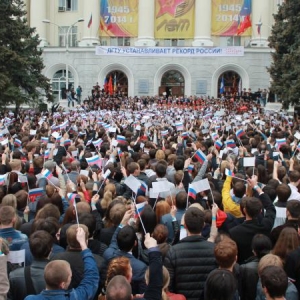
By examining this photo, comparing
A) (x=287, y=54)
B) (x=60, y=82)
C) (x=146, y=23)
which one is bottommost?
(x=60, y=82)

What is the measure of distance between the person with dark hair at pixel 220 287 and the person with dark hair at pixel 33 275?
153 cm

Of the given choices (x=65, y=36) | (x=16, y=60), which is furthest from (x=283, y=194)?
(x=65, y=36)

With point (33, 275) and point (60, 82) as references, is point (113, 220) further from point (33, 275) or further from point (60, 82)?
point (60, 82)

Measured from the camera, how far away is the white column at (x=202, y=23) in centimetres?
5169

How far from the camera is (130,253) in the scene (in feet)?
17.9

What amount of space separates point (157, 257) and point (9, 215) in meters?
2.02

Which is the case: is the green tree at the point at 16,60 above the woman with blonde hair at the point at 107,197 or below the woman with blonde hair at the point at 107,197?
above

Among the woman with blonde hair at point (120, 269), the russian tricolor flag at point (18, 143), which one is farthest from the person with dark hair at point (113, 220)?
the russian tricolor flag at point (18, 143)

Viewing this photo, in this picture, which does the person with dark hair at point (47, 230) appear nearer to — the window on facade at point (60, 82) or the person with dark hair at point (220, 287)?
the person with dark hair at point (220, 287)

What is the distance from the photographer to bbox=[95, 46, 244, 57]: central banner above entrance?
51.1 metres

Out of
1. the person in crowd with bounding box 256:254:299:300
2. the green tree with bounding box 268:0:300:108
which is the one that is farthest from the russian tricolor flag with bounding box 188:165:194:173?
the green tree with bounding box 268:0:300:108

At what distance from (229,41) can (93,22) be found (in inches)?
527

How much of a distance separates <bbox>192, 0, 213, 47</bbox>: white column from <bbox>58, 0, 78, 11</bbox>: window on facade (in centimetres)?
1285

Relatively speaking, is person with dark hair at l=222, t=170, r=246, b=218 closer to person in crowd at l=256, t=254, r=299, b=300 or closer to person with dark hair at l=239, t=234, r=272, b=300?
person with dark hair at l=239, t=234, r=272, b=300
